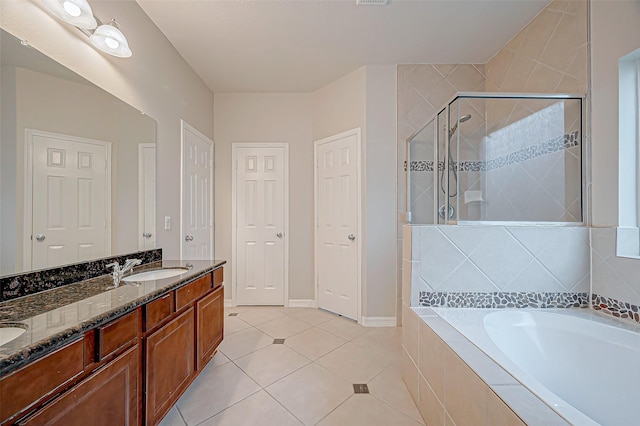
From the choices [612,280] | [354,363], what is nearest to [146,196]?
[354,363]

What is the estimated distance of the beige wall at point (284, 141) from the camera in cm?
327

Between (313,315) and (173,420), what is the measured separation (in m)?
1.71

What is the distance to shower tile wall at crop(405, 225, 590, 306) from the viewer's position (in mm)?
1598

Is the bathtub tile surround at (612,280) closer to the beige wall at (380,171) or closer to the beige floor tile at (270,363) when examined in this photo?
the beige wall at (380,171)

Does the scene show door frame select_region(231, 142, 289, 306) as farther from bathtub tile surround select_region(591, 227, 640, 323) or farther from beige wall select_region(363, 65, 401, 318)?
bathtub tile surround select_region(591, 227, 640, 323)

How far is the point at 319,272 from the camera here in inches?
126

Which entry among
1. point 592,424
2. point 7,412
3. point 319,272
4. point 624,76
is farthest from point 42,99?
point 624,76

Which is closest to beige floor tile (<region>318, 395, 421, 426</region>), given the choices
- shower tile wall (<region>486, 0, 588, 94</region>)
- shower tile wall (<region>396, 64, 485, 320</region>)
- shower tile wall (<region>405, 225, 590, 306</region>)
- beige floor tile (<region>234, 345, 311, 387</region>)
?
beige floor tile (<region>234, 345, 311, 387</region>)

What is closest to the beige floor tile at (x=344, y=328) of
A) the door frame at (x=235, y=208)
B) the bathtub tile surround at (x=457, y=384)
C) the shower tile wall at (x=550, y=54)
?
the door frame at (x=235, y=208)

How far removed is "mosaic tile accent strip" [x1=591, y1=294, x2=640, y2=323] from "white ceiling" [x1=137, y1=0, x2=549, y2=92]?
2096 mm

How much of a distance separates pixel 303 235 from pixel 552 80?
2665mm

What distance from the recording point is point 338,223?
9.84ft

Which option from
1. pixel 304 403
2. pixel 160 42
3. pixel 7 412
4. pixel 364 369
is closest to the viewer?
pixel 7 412

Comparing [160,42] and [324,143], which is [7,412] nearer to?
[160,42]
